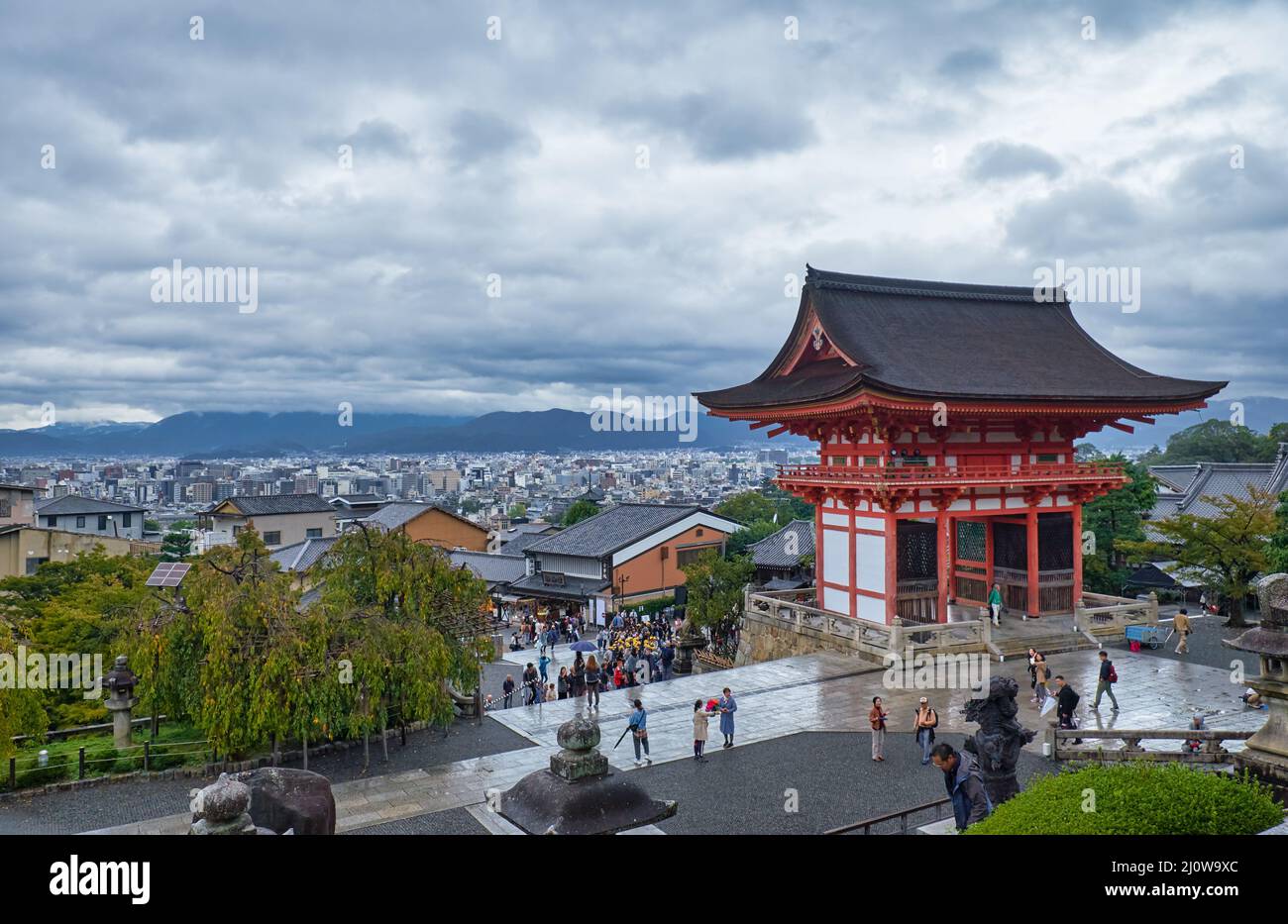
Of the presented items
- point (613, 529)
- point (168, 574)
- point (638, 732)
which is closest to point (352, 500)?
point (613, 529)

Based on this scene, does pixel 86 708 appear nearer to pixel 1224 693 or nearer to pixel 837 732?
pixel 837 732

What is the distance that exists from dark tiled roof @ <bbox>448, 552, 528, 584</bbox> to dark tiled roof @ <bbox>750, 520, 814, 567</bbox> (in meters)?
15.6

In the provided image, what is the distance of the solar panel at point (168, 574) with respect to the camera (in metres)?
→ 21.6

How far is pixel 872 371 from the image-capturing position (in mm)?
26922

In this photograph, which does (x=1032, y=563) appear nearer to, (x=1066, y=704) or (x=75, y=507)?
(x=1066, y=704)

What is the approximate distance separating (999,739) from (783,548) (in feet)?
140

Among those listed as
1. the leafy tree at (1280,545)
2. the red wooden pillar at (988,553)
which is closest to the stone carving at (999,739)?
the leafy tree at (1280,545)

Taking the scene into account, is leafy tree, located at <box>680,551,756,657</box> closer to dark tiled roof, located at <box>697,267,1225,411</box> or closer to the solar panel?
dark tiled roof, located at <box>697,267,1225,411</box>

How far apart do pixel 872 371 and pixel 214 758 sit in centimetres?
2030

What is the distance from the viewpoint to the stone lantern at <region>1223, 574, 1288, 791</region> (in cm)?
1198

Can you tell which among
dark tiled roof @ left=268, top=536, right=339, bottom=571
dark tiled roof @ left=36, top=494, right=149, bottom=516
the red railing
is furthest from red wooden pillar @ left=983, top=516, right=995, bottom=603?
dark tiled roof @ left=36, top=494, right=149, bottom=516

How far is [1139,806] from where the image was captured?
855cm
